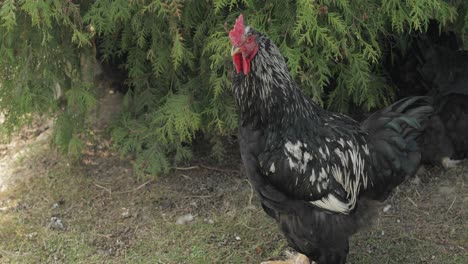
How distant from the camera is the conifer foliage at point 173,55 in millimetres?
4148

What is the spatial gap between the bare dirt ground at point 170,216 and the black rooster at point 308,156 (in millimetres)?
657

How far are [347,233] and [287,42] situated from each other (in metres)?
1.51

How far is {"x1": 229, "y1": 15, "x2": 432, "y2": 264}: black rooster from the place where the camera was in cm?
341

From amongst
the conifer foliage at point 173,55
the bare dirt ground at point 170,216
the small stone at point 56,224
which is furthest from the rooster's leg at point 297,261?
the small stone at point 56,224

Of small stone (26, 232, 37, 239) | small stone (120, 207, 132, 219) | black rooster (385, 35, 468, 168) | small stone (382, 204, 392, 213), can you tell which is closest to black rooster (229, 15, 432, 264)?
small stone (382, 204, 392, 213)

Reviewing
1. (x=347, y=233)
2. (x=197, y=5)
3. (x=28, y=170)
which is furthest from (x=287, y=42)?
(x=28, y=170)

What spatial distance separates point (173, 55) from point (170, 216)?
1.35 metres

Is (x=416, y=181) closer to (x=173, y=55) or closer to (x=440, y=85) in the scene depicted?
(x=440, y=85)

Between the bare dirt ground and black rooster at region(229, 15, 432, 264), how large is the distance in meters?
0.66

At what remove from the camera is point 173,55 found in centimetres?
425

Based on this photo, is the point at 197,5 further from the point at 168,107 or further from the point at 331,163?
the point at 331,163

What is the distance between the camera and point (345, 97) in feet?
15.7

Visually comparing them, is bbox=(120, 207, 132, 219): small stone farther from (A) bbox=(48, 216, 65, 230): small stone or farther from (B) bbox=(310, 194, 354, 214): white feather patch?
(B) bbox=(310, 194, 354, 214): white feather patch

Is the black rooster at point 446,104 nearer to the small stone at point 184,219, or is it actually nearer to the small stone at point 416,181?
the small stone at point 416,181
